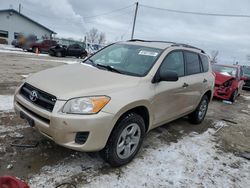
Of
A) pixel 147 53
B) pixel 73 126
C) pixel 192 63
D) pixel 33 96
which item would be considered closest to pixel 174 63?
pixel 147 53

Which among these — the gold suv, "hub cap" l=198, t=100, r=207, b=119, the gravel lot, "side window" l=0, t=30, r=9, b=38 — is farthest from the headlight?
"side window" l=0, t=30, r=9, b=38

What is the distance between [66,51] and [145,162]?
→ 2314 cm

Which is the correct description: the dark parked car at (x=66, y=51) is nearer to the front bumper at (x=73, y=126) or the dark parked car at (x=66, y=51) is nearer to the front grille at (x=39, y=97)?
Result: the front grille at (x=39, y=97)

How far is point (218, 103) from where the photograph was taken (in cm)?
932

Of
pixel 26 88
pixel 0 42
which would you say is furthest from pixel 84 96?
pixel 0 42

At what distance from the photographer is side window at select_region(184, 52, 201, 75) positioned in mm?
4977

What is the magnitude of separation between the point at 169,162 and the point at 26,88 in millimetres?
2411

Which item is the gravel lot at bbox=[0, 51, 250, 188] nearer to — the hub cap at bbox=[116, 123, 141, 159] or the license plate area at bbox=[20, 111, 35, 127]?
the hub cap at bbox=[116, 123, 141, 159]

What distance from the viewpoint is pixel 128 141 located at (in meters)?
3.55

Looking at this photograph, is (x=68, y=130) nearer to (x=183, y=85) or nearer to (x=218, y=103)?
(x=183, y=85)

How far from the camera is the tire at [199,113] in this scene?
5.78 meters

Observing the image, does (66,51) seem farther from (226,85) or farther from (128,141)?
(128,141)

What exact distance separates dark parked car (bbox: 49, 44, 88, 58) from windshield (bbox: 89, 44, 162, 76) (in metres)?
20.8

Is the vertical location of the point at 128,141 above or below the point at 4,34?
below
